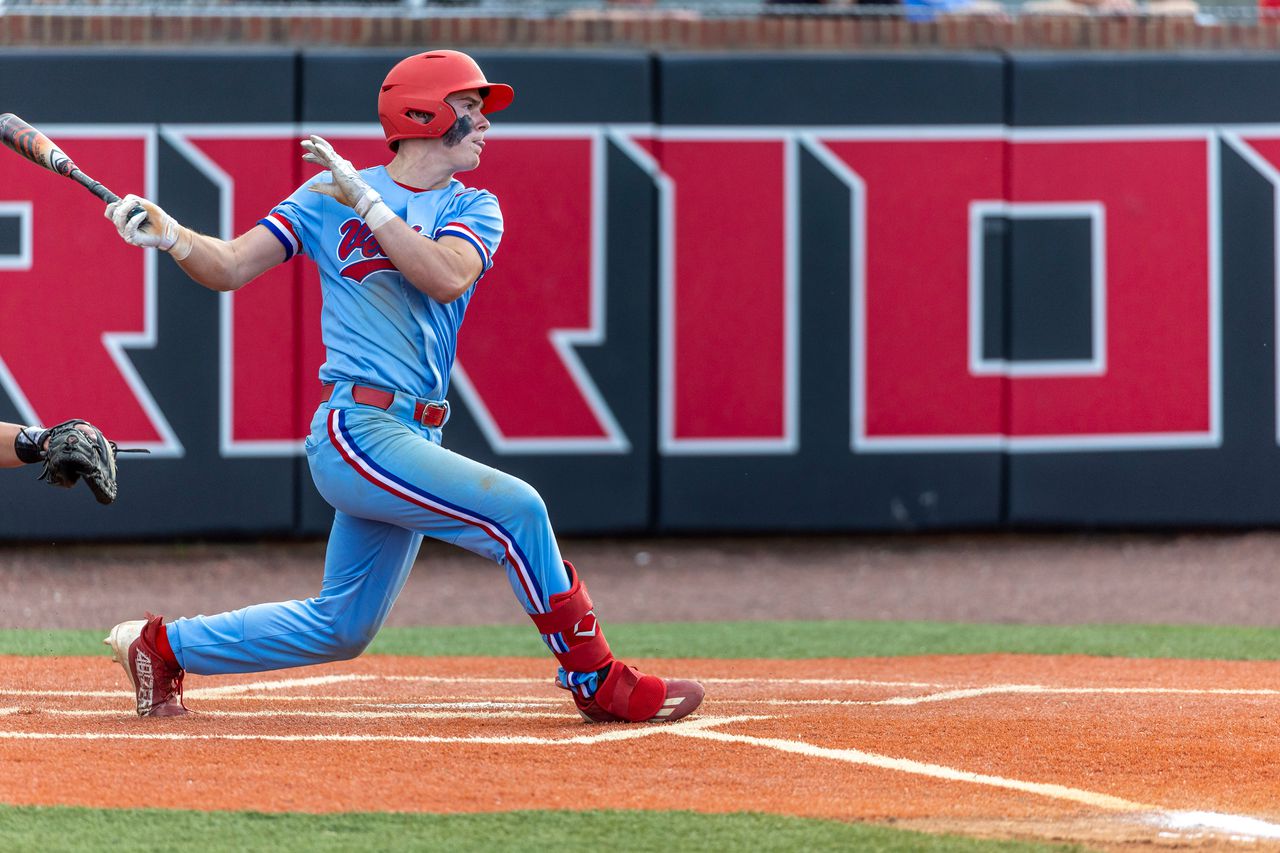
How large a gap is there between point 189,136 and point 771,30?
3246 millimetres

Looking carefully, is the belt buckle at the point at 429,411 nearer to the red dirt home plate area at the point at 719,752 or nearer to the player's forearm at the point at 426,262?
the player's forearm at the point at 426,262

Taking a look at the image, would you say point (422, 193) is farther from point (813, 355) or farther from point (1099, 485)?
point (1099, 485)

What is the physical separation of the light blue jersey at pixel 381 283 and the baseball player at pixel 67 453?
580 mm

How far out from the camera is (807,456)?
907 centimetres

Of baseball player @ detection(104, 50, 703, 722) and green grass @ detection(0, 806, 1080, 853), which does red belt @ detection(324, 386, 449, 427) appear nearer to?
baseball player @ detection(104, 50, 703, 722)

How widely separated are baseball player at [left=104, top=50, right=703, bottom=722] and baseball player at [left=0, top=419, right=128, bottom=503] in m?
0.46

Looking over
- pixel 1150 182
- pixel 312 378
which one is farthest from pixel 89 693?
pixel 1150 182

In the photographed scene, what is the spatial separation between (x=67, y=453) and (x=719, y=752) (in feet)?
5.66

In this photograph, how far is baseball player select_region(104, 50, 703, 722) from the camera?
394 centimetres

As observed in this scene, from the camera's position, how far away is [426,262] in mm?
3842

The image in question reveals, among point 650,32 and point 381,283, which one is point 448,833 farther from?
point 650,32

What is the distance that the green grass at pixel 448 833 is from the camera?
2887 mm

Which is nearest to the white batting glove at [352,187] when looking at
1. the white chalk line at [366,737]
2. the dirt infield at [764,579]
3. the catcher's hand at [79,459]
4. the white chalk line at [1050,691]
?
the catcher's hand at [79,459]

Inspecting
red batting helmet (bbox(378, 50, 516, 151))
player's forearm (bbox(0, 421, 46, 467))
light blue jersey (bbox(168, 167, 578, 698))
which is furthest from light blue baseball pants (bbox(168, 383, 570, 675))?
red batting helmet (bbox(378, 50, 516, 151))
